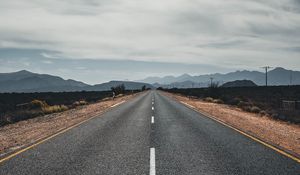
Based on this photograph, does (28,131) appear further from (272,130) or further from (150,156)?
(272,130)

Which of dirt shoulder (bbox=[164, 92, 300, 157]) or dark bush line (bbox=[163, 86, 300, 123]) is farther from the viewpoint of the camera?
dark bush line (bbox=[163, 86, 300, 123])

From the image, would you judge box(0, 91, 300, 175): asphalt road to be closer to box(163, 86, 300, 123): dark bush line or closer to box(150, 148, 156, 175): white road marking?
box(150, 148, 156, 175): white road marking

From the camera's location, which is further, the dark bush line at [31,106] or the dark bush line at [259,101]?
the dark bush line at [259,101]

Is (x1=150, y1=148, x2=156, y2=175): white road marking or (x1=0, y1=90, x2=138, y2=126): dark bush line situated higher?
(x1=150, y1=148, x2=156, y2=175): white road marking

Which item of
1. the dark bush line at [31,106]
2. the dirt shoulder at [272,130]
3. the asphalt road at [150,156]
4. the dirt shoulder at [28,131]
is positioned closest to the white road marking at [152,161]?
the asphalt road at [150,156]

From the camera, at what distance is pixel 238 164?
7.14 metres

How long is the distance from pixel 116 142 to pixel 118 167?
314cm

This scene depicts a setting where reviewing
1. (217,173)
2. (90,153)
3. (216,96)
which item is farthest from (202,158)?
(216,96)

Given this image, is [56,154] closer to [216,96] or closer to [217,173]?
[217,173]

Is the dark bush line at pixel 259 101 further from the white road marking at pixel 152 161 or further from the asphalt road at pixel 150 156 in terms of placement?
the white road marking at pixel 152 161

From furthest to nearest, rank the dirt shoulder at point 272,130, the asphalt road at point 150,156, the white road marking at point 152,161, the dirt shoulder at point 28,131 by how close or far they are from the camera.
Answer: the dirt shoulder at point 272,130
the dirt shoulder at point 28,131
the asphalt road at point 150,156
the white road marking at point 152,161

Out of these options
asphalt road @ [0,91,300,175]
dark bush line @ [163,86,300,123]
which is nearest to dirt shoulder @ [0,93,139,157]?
asphalt road @ [0,91,300,175]

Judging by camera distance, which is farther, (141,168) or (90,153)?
(90,153)

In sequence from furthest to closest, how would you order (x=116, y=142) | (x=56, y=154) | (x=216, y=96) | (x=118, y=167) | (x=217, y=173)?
(x=216, y=96) < (x=116, y=142) < (x=56, y=154) < (x=118, y=167) < (x=217, y=173)
